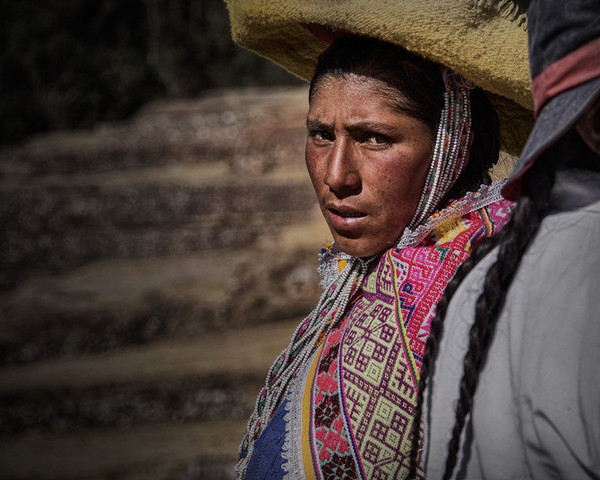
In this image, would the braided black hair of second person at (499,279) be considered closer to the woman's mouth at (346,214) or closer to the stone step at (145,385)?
the woman's mouth at (346,214)

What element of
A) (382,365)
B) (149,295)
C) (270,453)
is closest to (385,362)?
(382,365)

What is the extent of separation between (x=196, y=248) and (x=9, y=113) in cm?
1296

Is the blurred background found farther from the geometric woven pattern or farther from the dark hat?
the dark hat

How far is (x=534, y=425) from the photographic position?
80cm

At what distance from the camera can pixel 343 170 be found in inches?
52.4

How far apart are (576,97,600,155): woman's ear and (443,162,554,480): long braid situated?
7 centimetres

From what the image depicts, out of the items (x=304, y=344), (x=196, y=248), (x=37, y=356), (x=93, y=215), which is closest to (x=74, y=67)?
(x=93, y=215)

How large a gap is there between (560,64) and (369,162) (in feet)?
1.84

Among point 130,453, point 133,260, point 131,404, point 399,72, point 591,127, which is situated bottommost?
point 591,127

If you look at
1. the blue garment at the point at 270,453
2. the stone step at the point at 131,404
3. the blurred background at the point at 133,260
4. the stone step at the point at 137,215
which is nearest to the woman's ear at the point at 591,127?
the blue garment at the point at 270,453

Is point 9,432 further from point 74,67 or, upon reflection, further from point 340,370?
point 74,67

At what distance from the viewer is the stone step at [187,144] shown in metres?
13.2

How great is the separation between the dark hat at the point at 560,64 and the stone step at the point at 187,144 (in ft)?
38.0

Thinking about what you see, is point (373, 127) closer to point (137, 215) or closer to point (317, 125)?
point (317, 125)
